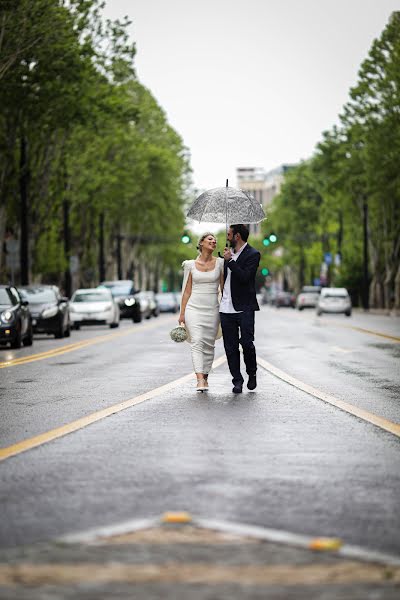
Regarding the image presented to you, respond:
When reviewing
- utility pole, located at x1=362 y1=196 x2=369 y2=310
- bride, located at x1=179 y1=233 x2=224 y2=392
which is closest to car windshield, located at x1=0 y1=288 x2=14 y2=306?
bride, located at x1=179 y1=233 x2=224 y2=392

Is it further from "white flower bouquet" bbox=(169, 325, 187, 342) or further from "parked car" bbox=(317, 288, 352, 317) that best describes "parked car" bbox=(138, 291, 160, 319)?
"white flower bouquet" bbox=(169, 325, 187, 342)

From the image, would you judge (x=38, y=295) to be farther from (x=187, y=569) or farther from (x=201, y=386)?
(x=187, y=569)

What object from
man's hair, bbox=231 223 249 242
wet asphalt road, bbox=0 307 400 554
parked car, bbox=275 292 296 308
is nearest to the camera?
wet asphalt road, bbox=0 307 400 554

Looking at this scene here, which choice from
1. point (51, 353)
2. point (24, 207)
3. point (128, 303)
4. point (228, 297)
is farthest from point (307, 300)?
point (228, 297)

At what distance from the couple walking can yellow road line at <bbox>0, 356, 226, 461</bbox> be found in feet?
2.60

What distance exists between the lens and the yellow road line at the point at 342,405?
1072cm

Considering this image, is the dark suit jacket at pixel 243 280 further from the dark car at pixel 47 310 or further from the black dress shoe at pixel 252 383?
the dark car at pixel 47 310

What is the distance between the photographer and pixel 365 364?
20.1m

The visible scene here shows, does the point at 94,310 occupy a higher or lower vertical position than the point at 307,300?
higher

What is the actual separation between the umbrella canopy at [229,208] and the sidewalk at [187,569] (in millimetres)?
9311

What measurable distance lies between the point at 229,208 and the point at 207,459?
692cm

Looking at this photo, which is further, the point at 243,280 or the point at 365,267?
the point at 365,267

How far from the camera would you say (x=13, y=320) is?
89.8 ft

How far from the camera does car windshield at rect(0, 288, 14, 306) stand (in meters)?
28.0
